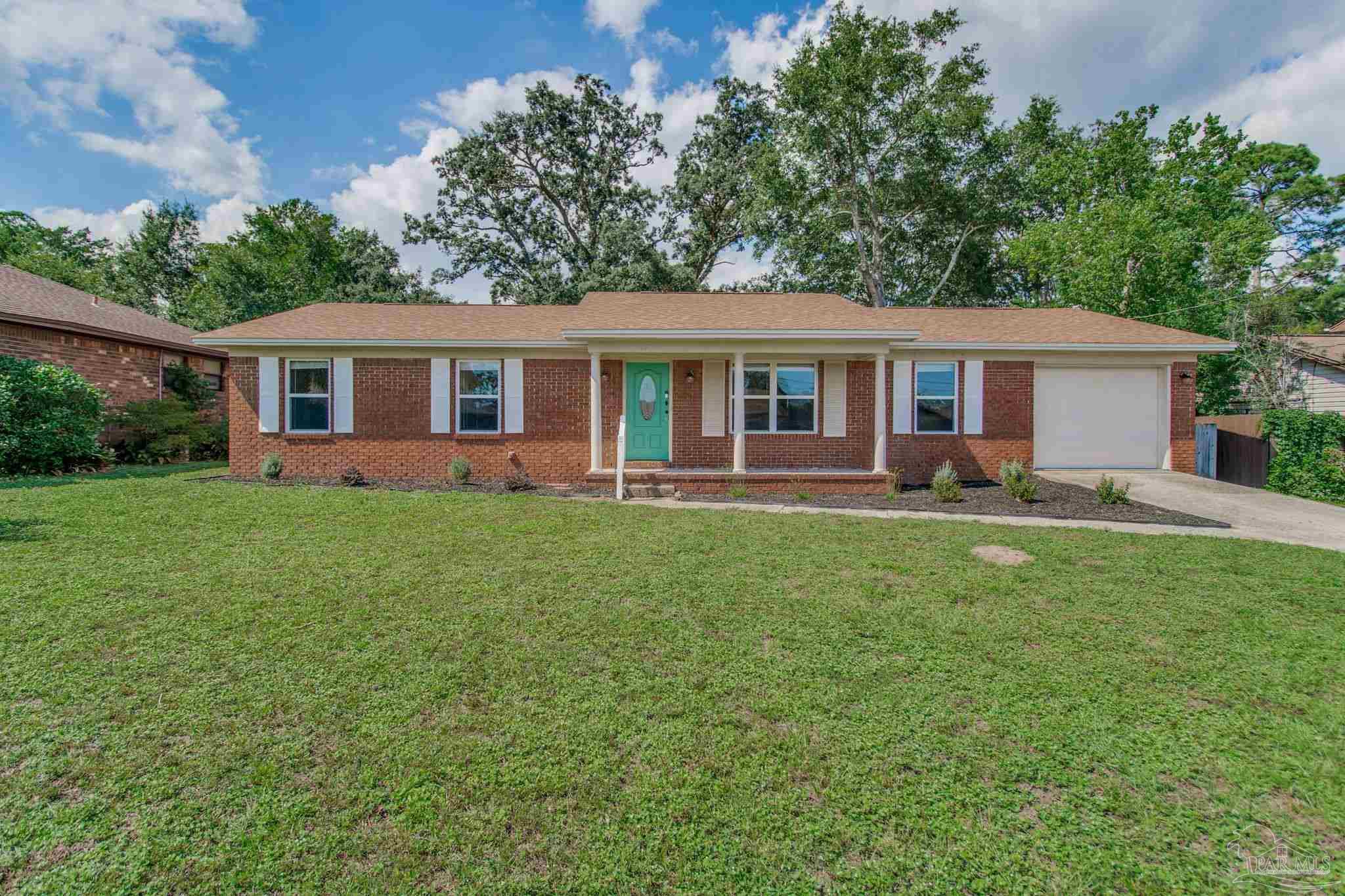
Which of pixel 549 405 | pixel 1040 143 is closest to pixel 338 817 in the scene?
pixel 549 405

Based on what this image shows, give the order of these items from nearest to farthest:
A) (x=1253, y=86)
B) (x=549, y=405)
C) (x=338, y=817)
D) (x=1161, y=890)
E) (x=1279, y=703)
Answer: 1. (x=1161, y=890)
2. (x=338, y=817)
3. (x=1279, y=703)
4. (x=549, y=405)
5. (x=1253, y=86)

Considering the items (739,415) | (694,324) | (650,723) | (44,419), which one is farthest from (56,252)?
(650,723)

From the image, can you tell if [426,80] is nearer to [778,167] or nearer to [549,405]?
[549,405]

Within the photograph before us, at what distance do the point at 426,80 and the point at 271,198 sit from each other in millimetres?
17628

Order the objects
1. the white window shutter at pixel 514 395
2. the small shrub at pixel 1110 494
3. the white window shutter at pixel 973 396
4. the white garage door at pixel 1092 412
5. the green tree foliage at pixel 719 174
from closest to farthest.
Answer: the small shrub at pixel 1110 494 → the white window shutter at pixel 514 395 → the white window shutter at pixel 973 396 → the white garage door at pixel 1092 412 → the green tree foliage at pixel 719 174

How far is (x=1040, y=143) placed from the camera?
866 inches

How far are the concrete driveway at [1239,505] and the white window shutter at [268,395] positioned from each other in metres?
14.8

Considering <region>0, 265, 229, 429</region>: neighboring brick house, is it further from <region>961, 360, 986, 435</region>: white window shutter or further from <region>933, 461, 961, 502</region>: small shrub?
<region>961, 360, 986, 435</region>: white window shutter

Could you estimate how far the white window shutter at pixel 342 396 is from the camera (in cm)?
1068

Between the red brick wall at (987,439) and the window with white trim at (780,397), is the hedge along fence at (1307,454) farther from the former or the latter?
the window with white trim at (780,397)

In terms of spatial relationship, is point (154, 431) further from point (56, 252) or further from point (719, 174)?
point (56, 252)

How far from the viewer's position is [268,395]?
10.6 metres

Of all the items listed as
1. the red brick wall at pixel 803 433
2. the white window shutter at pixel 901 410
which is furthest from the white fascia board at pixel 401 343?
the white window shutter at pixel 901 410

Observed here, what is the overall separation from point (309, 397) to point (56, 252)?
130ft
